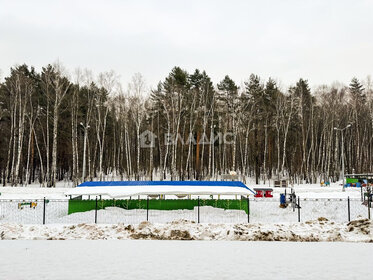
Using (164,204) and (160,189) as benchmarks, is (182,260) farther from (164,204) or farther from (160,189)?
(164,204)

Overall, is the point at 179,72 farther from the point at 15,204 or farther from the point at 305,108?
the point at 15,204

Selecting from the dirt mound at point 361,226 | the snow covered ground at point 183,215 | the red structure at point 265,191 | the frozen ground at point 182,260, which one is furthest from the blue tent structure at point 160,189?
the red structure at point 265,191

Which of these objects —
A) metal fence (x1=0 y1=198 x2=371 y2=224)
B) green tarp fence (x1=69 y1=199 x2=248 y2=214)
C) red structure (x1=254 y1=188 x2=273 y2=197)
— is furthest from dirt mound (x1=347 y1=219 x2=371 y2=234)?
red structure (x1=254 y1=188 x2=273 y2=197)

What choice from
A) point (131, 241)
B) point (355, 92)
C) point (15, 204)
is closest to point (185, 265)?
point (131, 241)

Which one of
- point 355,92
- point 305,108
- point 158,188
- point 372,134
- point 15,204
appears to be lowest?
point 15,204

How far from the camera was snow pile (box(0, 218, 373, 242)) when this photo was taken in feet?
41.6

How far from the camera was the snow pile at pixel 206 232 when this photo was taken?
12672 millimetres

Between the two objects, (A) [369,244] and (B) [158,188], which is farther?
(B) [158,188]

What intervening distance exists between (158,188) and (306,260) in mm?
12104

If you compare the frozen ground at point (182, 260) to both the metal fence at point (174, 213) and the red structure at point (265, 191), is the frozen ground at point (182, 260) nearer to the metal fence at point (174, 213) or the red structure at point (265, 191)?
the metal fence at point (174, 213)

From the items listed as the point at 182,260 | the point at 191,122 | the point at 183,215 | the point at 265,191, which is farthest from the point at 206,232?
the point at 191,122

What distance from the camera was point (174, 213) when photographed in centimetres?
1867

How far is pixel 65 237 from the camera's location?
12859 millimetres

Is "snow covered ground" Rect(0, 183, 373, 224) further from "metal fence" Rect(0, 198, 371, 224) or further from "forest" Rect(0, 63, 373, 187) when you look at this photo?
"forest" Rect(0, 63, 373, 187)
